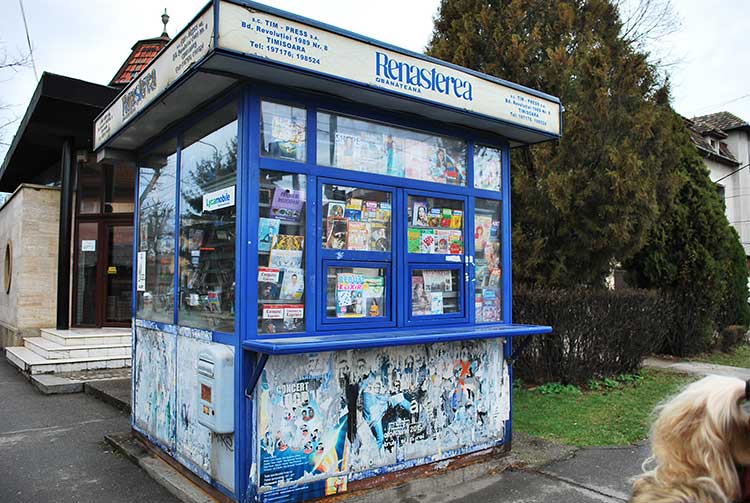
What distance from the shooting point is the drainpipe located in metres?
11.4

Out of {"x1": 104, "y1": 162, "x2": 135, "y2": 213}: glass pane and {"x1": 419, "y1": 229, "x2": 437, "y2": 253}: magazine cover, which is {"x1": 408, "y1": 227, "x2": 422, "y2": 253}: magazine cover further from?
{"x1": 104, "y1": 162, "x2": 135, "y2": 213}: glass pane

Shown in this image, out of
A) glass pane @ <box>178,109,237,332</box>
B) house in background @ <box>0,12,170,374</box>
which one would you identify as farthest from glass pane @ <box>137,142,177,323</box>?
house in background @ <box>0,12,170,374</box>

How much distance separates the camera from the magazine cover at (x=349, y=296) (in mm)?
4230

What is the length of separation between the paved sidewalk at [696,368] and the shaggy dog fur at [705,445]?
9.06m

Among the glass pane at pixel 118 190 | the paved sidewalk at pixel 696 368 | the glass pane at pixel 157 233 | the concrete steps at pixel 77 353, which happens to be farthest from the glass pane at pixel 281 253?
the glass pane at pixel 118 190

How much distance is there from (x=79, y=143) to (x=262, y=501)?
10.5 m

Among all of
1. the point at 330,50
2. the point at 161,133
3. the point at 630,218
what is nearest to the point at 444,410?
the point at 330,50

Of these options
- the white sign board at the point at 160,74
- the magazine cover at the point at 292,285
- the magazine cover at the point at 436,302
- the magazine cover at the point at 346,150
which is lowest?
the magazine cover at the point at 436,302

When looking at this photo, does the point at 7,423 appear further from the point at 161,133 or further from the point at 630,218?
the point at 630,218

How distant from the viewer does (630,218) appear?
8.39 m

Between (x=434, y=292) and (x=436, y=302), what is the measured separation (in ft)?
0.28

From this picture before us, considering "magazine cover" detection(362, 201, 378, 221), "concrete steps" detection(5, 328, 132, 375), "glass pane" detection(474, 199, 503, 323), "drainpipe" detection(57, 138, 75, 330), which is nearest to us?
"magazine cover" detection(362, 201, 378, 221)

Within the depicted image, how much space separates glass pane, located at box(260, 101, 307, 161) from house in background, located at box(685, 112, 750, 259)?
2162 centimetres

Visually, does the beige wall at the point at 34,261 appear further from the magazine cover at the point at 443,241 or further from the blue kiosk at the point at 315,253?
the magazine cover at the point at 443,241
